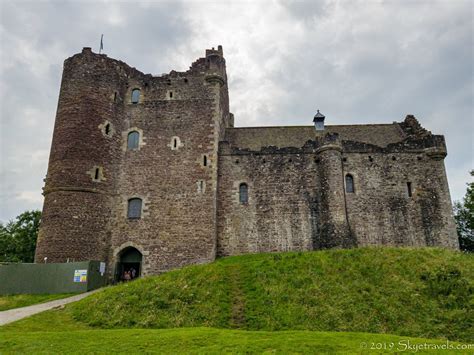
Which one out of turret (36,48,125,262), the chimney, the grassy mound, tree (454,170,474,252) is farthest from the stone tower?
tree (454,170,474,252)

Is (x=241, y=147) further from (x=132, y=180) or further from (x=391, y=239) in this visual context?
(x=391, y=239)

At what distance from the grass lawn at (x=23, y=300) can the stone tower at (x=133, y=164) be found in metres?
2.60

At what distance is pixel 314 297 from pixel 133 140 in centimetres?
1779

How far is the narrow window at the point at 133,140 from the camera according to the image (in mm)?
25989

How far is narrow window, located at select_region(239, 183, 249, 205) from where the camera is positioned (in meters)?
25.2

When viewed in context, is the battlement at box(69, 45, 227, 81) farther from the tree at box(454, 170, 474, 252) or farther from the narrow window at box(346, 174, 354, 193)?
the tree at box(454, 170, 474, 252)

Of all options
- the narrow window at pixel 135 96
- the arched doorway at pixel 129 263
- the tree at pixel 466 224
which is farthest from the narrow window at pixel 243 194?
the tree at pixel 466 224

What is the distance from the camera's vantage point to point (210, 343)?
31.8 ft

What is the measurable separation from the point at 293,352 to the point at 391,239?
1764 centimetres

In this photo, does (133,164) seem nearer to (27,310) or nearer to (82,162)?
(82,162)

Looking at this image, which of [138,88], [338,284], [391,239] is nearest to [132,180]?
[138,88]

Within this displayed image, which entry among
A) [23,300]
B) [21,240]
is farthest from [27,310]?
[21,240]

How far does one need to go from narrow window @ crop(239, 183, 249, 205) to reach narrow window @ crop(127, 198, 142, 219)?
7027 mm

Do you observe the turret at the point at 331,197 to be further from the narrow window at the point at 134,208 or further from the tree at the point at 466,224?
the tree at the point at 466,224
